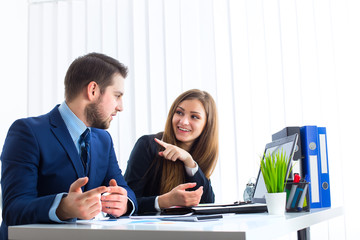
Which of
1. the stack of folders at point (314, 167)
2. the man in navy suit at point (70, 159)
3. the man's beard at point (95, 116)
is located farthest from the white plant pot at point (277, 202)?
the man's beard at point (95, 116)

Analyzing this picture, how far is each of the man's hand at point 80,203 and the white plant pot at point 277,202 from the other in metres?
0.58

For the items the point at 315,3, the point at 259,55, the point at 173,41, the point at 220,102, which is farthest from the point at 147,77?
the point at 315,3

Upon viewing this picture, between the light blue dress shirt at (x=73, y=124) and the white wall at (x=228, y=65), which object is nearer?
the light blue dress shirt at (x=73, y=124)

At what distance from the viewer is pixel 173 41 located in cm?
394

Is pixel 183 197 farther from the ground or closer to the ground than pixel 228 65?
closer to the ground

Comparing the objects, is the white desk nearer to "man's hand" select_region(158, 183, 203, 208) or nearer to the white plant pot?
the white plant pot

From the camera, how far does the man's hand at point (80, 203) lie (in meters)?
1.30

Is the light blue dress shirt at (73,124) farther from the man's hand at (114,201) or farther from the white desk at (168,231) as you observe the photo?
the white desk at (168,231)

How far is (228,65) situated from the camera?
12.4 ft

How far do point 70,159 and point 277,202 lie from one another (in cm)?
89

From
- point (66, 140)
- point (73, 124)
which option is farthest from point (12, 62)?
point (66, 140)

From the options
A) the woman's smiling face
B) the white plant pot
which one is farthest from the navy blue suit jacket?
the woman's smiling face

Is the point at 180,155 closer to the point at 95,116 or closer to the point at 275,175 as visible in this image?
the point at 95,116

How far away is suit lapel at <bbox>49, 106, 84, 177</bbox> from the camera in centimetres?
178
